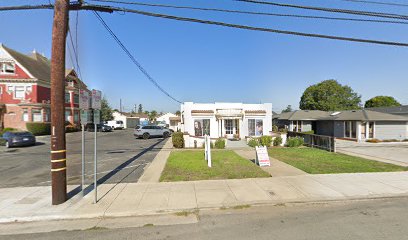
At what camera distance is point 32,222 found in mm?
5020

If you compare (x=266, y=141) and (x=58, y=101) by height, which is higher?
(x=58, y=101)

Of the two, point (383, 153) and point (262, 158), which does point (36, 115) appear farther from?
point (383, 153)

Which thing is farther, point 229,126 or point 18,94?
point 18,94

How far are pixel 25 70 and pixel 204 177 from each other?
3338 centimetres

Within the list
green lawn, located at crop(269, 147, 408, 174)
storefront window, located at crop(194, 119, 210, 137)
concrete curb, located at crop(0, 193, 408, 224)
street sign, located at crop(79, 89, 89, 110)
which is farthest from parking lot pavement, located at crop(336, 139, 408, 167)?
street sign, located at crop(79, 89, 89, 110)

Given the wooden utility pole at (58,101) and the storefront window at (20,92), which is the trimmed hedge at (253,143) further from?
the storefront window at (20,92)

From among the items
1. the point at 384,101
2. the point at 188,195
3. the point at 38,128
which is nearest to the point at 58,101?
the point at 188,195

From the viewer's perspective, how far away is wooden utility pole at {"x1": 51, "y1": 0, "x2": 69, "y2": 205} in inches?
223

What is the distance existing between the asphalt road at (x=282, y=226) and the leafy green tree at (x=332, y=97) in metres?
53.1

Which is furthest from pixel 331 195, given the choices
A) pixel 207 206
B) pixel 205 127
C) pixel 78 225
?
pixel 205 127

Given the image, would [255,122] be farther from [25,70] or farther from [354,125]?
[25,70]

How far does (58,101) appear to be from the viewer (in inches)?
223

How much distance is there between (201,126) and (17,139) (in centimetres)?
1520

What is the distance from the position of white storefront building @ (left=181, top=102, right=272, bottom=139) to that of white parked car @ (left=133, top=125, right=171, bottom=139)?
7.24 m
